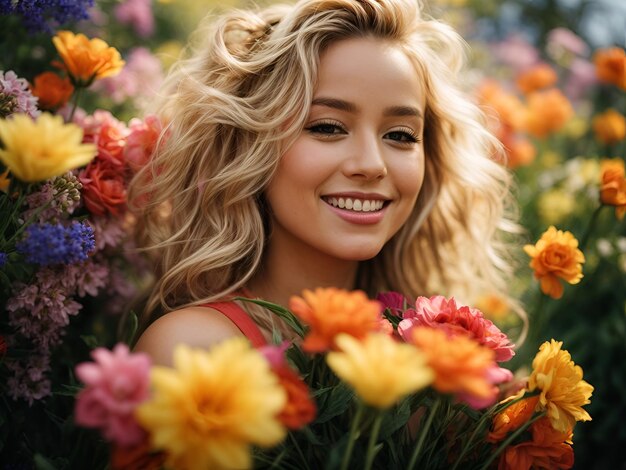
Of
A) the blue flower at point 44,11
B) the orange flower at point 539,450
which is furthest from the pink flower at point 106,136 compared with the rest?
the orange flower at point 539,450

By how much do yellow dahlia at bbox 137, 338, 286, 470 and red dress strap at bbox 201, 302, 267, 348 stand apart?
2.36 ft

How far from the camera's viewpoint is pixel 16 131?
91 cm

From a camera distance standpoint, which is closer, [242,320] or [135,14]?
[242,320]

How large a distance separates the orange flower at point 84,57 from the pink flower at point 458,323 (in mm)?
967

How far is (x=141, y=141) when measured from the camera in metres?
1.79

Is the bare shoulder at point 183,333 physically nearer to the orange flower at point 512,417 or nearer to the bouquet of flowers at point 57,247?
the bouquet of flowers at point 57,247

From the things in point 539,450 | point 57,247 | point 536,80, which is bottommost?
point 539,450

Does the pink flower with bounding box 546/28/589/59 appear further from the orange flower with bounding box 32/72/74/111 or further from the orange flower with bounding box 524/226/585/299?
the orange flower with bounding box 32/72/74/111

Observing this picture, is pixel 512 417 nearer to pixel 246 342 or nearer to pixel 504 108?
pixel 246 342

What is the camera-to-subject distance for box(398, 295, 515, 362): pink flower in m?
1.14

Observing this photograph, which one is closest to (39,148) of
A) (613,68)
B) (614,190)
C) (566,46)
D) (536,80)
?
(614,190)

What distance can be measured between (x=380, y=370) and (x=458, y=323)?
43 centimetres

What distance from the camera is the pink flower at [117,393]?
80 centimetres

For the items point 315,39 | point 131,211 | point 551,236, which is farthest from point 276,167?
point 551,236
